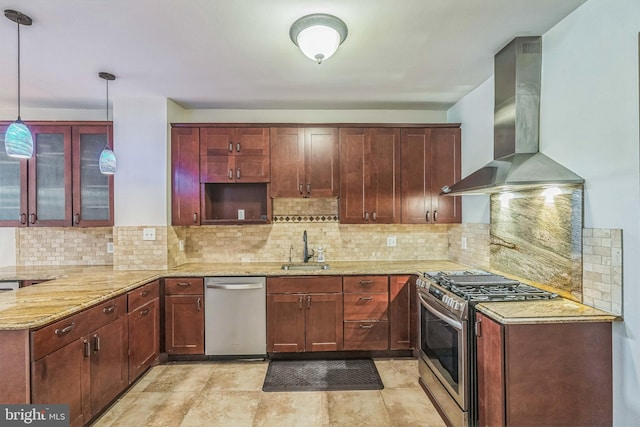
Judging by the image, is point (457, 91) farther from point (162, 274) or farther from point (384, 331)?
point (162, 274)

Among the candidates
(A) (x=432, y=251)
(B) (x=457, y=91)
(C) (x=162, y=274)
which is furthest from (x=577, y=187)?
(C) (x=162, y=274)

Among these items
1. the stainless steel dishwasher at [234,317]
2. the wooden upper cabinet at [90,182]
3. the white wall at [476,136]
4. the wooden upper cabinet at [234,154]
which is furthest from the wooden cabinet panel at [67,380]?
the white wall at [476,136]

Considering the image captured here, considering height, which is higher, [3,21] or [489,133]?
[3,21]

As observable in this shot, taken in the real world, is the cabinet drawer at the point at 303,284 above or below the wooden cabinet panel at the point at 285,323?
above

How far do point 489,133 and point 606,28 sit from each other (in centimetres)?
121

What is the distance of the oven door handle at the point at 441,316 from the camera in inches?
82.4

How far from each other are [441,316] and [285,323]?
60.7 inches

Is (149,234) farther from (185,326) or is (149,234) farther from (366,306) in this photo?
(366,306)

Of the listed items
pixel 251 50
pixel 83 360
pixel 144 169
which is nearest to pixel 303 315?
pixel 83 360

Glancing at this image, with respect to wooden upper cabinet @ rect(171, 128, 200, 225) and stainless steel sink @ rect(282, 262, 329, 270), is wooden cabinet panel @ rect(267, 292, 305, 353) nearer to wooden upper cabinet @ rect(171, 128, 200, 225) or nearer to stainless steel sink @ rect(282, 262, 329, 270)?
stainless steel sink @ rect(282, 262, 329, 270)

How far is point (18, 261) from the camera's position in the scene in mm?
3654

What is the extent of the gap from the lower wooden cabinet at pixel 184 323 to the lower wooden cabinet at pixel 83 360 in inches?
22.5

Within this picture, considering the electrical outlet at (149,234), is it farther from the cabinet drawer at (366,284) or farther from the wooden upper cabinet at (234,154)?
the cabinet drawer at (366,284)

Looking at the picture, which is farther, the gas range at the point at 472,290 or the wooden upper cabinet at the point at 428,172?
the wooden upper cabinet at the point at 428,172
